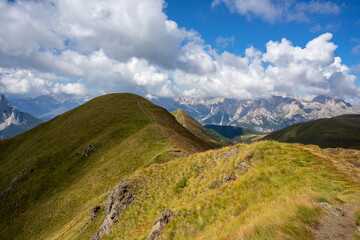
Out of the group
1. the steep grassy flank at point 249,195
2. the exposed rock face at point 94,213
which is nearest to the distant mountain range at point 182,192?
the steep grassy flank at point 249,195

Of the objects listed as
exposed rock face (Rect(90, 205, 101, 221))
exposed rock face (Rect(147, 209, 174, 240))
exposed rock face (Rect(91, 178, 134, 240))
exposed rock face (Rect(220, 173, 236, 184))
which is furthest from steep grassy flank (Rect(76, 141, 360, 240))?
exposed rock face (Rect(90, 205, 101, 221))

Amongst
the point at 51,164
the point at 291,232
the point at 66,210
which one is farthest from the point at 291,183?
the point at 51,164

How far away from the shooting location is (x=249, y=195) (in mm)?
10695

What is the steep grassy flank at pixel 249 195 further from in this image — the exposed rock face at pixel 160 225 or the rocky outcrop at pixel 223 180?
the exposed rock face at pixel 160 225

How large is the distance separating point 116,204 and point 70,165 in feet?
141

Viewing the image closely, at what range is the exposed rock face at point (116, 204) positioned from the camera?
18.2m

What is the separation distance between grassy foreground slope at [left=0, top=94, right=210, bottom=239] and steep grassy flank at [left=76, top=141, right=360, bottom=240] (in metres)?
14.9

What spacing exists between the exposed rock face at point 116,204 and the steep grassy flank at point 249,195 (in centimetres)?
94

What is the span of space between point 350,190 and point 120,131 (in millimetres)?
62783

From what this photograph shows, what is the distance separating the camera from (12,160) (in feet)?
211

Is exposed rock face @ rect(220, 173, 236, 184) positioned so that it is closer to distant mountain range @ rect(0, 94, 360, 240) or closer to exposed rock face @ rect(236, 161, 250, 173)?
distant mountain range @ rect(0, 94, 360, 240)

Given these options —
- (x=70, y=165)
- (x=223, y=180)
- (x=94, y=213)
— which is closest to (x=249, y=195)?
(x=223, y=180)

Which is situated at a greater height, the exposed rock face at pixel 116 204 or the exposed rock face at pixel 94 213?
the exposed rock face at pixel 116 204

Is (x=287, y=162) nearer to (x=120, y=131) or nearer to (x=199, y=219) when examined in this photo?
(x=199, y=219)
